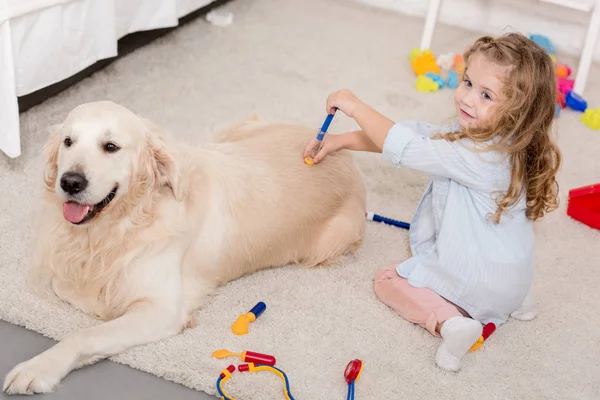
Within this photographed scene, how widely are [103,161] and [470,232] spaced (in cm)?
94

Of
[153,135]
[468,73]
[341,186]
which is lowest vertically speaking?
[341,186]

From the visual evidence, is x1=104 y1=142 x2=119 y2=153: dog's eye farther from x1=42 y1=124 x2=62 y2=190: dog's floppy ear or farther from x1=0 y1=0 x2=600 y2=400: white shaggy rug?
x1=0 y1=0 x2=600 y2=400: white shaggy rug

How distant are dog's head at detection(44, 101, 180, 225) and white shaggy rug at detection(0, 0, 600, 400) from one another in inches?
13.1

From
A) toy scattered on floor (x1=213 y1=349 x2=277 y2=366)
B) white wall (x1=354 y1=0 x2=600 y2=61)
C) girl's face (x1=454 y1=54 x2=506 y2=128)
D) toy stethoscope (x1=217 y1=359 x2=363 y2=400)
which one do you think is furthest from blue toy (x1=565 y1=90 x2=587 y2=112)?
toy scattered on floor (x1=213 y1=349 x2=277 y2=366)

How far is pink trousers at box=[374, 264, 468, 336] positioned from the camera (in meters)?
1.98

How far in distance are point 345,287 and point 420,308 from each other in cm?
23

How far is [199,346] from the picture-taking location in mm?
1832

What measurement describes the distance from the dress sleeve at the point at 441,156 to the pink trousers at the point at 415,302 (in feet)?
1.03

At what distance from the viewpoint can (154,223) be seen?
1.83 meters

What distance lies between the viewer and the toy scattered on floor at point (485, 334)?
6.42 ft

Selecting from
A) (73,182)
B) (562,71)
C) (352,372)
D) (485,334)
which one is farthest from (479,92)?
(562,71)

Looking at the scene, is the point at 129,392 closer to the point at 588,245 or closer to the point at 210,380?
the point at 210,380

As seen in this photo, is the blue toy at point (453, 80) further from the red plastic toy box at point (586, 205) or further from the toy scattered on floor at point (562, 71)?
the red plastic toy box at point (586, 205)

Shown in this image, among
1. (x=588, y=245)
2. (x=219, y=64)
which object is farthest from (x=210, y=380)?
(x=219, y=64)
